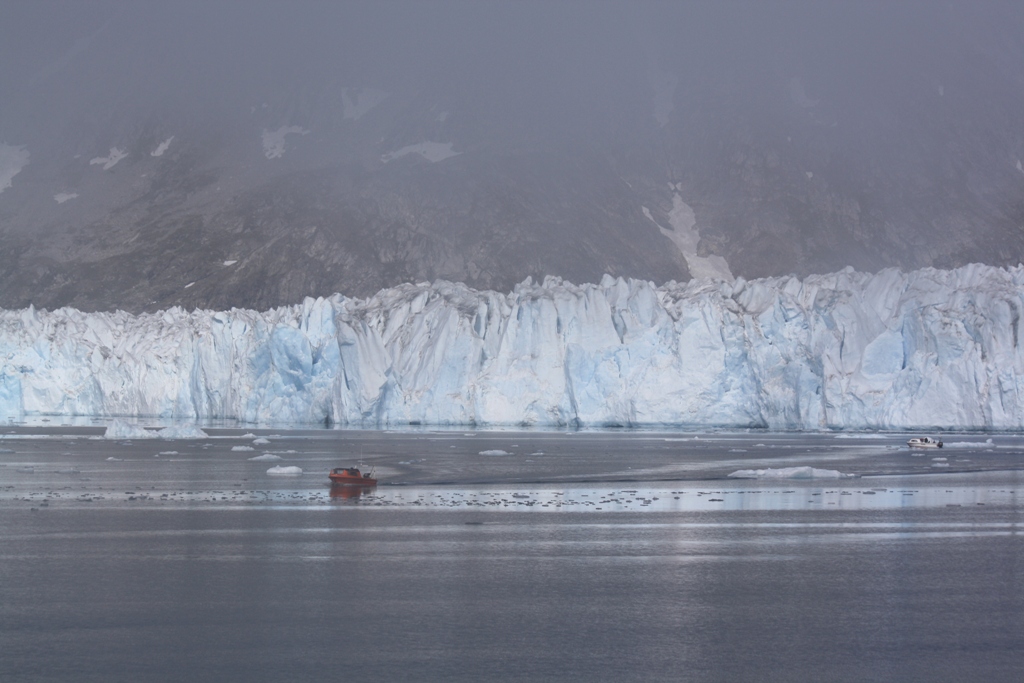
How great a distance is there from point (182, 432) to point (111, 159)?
302 ft

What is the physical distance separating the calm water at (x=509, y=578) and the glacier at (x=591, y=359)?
13.8 meters

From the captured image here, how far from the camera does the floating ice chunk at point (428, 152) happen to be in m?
112

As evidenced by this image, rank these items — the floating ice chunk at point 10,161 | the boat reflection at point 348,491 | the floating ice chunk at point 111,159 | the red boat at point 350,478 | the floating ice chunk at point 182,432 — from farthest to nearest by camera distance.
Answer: the floating ice chunk at point 111,159 → the floating ice chunk at point 10,161 → the floating ice chunk at point 182,432 → the red boat at point 350,478 → the boat reflection at point 348,491

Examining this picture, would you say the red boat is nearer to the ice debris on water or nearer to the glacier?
the ice debris on water

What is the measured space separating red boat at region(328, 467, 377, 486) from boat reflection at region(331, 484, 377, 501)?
8.7 inches

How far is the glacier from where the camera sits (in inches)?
1453

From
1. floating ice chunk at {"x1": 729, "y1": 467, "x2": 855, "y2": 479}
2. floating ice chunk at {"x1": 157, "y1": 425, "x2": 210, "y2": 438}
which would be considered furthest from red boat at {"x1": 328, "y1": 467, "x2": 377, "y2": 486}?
floating ice chunk at {"x1": 157, "y1": 425, "x2": 210, "y2": 438}

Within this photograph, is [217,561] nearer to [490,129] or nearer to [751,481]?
[751,481]

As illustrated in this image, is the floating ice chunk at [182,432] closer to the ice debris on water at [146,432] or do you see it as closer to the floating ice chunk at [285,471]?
the ice debris on water at [146,432]

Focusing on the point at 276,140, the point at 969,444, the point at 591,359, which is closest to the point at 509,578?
the point at 591,359

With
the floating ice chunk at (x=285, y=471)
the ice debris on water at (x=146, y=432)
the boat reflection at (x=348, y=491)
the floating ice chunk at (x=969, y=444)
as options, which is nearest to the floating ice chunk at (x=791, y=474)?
the boat reflection at (x=348, y=491)

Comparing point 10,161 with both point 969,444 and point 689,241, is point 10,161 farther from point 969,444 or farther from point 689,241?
point 969,444

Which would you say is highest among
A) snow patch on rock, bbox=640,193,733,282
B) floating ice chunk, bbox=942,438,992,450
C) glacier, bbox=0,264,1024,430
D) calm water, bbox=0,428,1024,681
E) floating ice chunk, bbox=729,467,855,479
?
snow patch on rock, bbox=640,193,733,282

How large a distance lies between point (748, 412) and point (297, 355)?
55.7ft
